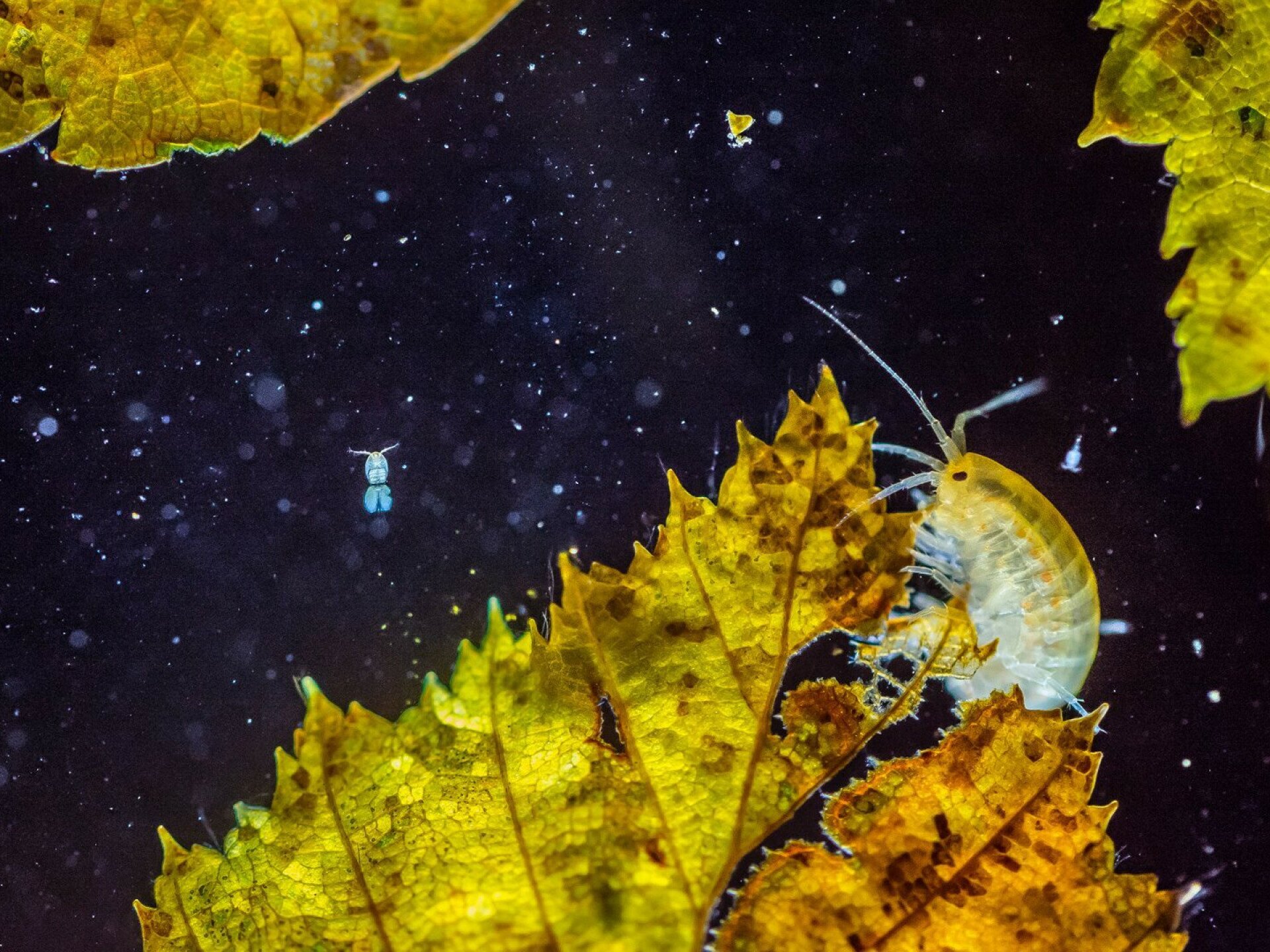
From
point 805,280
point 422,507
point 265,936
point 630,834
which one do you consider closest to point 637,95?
point 805,280

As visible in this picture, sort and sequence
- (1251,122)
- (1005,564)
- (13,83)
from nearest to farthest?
(13,83) < (1251,122) < (1005,564)

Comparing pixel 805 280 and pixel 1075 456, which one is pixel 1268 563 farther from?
pixel 805 280

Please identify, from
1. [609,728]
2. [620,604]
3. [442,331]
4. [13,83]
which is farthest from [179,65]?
[609,728]

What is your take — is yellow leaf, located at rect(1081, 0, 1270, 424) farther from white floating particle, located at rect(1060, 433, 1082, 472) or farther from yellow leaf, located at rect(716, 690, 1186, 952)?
yellow leaf, located at rect(716, 690, 1186, 952)

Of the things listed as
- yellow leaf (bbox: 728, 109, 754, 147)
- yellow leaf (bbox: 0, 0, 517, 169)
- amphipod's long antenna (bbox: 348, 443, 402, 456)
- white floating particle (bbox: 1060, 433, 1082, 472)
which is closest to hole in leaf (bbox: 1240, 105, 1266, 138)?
white floating particle (bbox: 1060, 433, 1082, 472)

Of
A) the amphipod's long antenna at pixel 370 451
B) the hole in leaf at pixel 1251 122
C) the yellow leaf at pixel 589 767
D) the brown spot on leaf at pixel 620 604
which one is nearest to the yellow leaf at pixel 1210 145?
the hole in leaf at pixel 1251 122

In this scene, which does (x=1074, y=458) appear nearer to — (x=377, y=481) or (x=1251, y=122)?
(x=1251, y=122)
